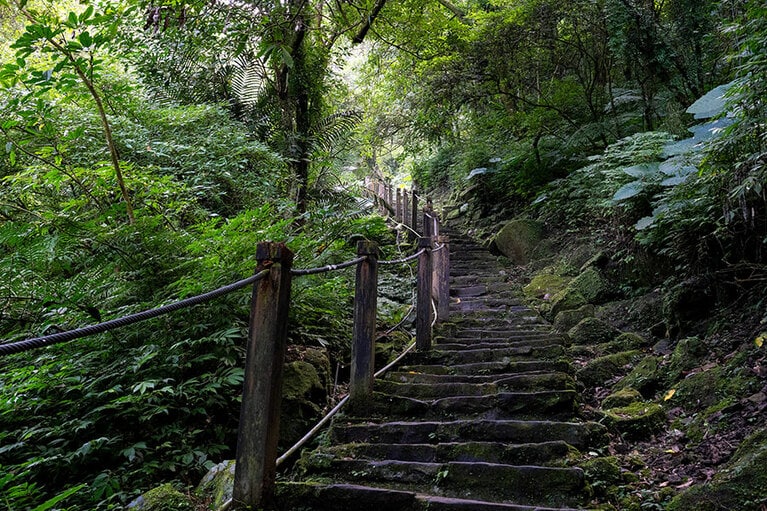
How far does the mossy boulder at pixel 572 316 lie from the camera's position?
20.0 ft

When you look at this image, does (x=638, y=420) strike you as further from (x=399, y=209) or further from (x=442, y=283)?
(x=399, y=209)

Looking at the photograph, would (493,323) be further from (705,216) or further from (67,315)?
(67,315)

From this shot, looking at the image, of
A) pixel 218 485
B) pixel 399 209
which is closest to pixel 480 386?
pixel 218 485

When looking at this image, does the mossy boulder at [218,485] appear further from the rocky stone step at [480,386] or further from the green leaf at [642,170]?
the green leaf at [642,170]

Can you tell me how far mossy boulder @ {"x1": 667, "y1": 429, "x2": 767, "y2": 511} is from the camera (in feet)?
7.11

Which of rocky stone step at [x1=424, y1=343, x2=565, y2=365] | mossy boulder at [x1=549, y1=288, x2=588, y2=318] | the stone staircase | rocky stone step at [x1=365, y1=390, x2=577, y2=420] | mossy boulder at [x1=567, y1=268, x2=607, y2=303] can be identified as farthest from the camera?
mossy boulder at [x1=549, y1=288, x2=588, y2=318]

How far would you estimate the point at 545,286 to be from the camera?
786 centimetres

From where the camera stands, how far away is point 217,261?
12.0ft

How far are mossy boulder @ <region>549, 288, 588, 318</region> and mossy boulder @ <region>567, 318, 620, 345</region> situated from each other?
0.79 meters

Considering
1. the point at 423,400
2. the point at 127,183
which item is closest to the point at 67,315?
the point at 127,183

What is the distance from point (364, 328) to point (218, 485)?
143cm

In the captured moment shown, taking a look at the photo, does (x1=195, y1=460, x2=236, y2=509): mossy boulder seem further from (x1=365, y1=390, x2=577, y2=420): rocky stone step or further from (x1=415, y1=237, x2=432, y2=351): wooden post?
(x1=415, y1=237, x2=432, y2=351): wooden post

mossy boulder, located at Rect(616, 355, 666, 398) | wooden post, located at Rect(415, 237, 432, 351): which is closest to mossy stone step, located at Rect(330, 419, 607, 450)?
mossy boulder, located at Rect(616, 355, 666, 398)

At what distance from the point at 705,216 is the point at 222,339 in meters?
4.34
